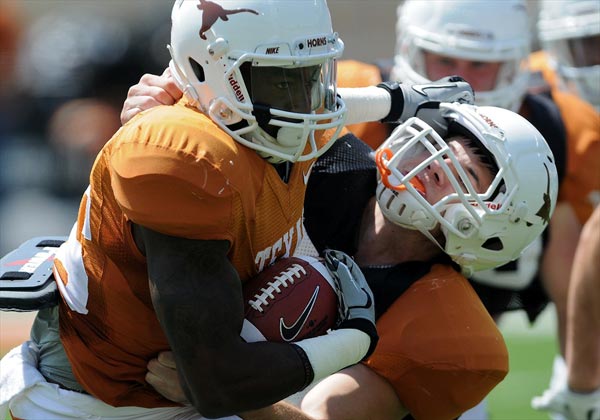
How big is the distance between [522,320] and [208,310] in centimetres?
411

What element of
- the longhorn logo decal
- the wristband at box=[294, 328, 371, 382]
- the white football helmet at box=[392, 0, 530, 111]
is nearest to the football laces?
the wristband at box=[294, 328, 371, 382]

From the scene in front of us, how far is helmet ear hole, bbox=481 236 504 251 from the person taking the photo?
Answer: 8.95 feet

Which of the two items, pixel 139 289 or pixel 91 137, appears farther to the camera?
pixel 91 137

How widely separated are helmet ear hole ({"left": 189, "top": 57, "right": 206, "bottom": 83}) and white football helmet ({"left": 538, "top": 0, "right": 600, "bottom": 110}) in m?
2.72

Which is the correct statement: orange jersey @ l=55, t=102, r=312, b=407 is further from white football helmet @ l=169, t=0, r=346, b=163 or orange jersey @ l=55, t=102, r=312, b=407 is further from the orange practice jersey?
the orange practice jersey

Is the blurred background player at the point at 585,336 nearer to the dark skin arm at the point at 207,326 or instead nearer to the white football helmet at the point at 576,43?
the white football helmet at the point at 576,43

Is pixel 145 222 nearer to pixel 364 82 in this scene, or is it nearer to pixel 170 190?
pixel 170 190

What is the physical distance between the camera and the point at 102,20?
9.12 m

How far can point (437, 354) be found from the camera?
265 cm

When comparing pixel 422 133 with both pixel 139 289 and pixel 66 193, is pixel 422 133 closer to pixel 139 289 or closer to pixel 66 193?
pixel 139 289

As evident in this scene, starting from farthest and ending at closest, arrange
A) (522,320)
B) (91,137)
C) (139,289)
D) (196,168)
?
1. (91,137)
2. (522,320)
3. (139,289)
4. (196,168)

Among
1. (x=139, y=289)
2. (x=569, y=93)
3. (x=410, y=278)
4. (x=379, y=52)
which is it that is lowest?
(x=379, y=52)

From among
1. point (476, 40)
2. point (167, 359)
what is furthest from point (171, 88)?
point (476, 40)

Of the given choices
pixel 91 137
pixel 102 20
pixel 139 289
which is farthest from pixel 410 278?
pixel 102 20
